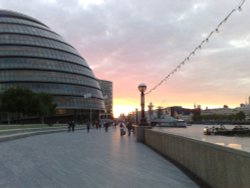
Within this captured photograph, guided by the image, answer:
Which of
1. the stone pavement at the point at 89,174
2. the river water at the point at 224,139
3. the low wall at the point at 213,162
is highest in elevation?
the river water at the point at 224,139

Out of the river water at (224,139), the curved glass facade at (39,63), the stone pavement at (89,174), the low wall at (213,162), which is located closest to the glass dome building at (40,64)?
the curved glass facade at (39,63)

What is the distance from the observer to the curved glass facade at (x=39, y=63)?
289 ft

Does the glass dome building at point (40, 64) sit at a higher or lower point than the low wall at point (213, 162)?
higher

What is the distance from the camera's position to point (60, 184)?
9.34m

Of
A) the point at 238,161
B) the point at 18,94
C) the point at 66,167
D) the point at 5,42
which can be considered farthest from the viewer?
the point at 5,42

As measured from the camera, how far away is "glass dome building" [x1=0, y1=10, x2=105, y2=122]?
88.0m

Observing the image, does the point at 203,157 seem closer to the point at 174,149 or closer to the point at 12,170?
the point at 174,149

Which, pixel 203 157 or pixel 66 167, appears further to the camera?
pixel 66 167

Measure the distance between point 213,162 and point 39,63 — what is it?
282ft

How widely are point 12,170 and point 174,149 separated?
5.73 m

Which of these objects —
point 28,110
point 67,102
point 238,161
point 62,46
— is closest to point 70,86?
point 67,102

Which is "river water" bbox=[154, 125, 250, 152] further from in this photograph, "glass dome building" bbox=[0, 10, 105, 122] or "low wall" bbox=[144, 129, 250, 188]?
"glass dome building" bbox=[0, 10, 105, 122]

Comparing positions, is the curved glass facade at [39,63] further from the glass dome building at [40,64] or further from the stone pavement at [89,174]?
the stone pavement at [89,174]

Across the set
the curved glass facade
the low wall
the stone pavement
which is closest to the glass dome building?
the curved glass facade
